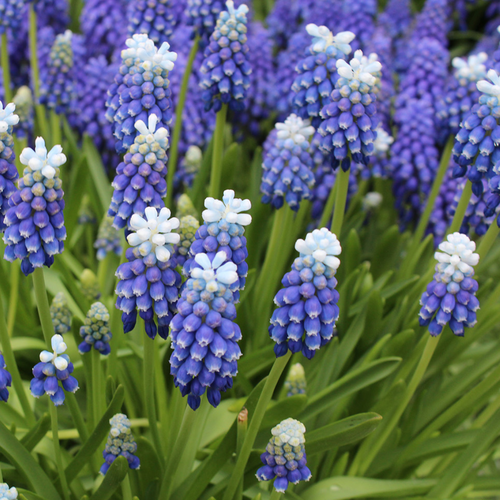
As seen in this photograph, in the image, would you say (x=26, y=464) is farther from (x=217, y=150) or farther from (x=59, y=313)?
(x=217, y=150)

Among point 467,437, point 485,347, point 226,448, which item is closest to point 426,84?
→ point 485,347

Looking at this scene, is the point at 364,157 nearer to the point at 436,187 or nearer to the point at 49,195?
the point at 436,187

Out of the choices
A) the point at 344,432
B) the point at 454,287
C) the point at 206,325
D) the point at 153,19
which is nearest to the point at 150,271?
the point at 206,325

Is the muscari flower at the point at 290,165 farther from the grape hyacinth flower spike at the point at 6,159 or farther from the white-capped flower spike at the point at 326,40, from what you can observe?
the grape hyacinth flower spike at the point at 6,159

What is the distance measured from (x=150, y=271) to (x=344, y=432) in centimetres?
133

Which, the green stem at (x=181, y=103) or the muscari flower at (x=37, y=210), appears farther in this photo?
the green stem at (x=181, y=103)

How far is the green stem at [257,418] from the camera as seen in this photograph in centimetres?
240

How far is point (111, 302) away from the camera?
3.86 m

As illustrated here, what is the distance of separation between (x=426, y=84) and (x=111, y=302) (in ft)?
11.8

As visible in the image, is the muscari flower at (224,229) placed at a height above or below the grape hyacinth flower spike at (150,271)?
above

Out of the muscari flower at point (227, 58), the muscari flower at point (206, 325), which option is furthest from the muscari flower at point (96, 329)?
the muscari flower at point (227, 58)

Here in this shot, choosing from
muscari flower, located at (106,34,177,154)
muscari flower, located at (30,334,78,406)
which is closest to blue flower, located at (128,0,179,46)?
muscari flower, located at (106,34,177,154)

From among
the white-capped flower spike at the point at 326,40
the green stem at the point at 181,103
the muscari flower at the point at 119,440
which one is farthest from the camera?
the green stem at the point at 181,103

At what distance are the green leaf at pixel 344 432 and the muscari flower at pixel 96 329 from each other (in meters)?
1.20
